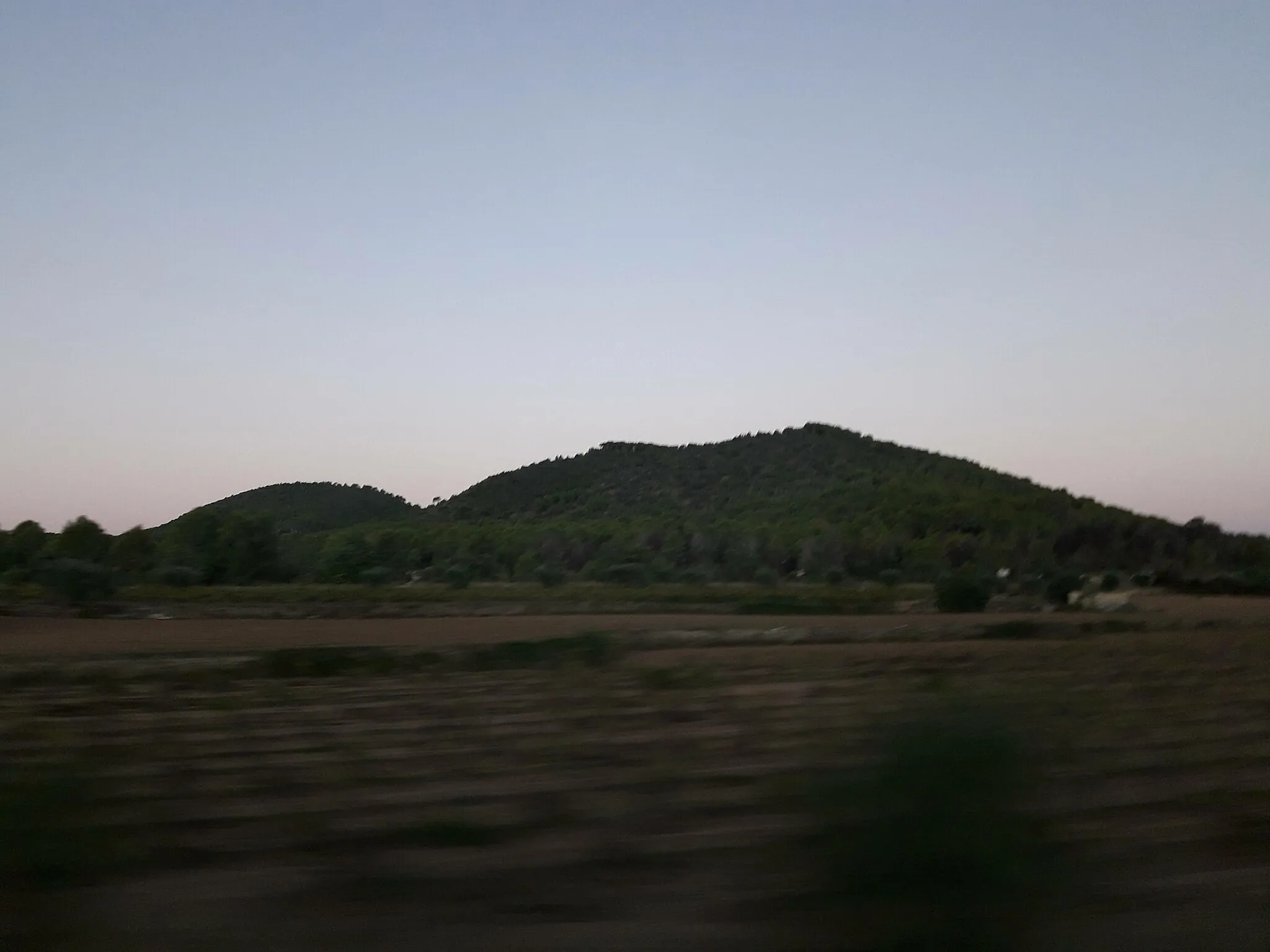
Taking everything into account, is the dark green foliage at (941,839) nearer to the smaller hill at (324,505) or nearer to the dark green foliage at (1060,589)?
the dark green foliage at (1060,589)

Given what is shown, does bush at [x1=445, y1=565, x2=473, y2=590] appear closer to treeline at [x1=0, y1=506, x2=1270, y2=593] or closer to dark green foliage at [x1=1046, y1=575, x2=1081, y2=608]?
treeline at [x1=0, y1=506, x2=1270, y2=593]

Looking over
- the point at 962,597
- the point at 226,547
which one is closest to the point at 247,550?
the point at 226,547

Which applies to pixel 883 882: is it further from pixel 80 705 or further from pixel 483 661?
pixel 483 661

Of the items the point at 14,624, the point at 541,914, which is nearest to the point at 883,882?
the point at 541,914

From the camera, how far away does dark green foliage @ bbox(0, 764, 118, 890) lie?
691cm

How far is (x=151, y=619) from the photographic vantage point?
4144 centimetres

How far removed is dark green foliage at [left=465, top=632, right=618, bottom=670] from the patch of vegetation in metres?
16.4

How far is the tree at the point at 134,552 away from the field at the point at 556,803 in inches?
1541

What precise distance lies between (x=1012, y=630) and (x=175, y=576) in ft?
136

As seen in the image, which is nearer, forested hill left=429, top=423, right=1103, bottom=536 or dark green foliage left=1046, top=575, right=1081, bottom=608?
dark green foliage left=1046, top=575, right=1081, bottom=608

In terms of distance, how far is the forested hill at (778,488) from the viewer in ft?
344

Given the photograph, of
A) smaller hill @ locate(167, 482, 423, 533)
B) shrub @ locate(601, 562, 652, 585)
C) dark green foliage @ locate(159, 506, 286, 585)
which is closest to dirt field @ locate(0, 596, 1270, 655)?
shrub @ locate(601, 562, 652, 585)

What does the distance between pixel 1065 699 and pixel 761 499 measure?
105 metres

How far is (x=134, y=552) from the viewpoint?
5884cm
